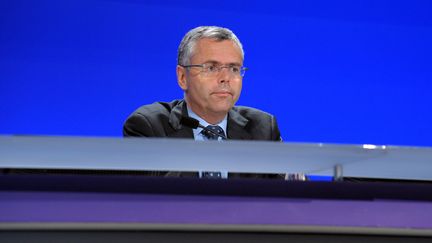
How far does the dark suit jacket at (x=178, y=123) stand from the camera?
1694 millimetres

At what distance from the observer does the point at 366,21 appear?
2912 mm

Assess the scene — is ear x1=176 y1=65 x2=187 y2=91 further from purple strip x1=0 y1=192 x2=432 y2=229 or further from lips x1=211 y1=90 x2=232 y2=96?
purple strip x1=0 y1=192 x2=432 y2=229

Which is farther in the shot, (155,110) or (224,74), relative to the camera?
(224,74)

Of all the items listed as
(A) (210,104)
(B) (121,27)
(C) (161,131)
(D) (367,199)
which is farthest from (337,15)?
(D) (367,199)

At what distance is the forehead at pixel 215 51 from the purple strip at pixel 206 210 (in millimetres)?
1290

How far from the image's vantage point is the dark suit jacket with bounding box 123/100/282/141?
1.69 m

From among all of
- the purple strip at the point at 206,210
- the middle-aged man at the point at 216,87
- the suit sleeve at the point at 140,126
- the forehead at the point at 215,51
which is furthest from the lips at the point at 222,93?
the purple strip at the point at 206,210

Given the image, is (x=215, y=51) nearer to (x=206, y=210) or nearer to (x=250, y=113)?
(x=250, y=113)

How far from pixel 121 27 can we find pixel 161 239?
7.49ft

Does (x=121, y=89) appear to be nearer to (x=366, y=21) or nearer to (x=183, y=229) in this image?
(x=366, y=21)

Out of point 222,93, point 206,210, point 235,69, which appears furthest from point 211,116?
Result: point 206,210

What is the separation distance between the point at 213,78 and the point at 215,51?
89 millimetres

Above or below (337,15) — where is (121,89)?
below

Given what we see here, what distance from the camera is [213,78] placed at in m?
1.90
